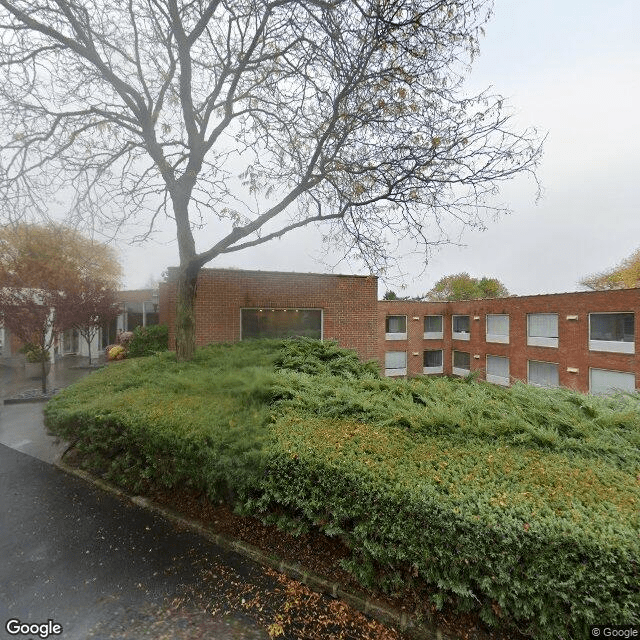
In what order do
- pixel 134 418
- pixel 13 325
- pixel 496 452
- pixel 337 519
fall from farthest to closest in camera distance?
pixel 13 325 < pixel 134 418 < pixel 496 452 < pixel 337 519

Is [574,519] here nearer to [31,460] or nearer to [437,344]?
[31,460]

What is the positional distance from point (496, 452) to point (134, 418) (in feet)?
12.9

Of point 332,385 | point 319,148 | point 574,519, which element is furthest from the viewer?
point 319,148

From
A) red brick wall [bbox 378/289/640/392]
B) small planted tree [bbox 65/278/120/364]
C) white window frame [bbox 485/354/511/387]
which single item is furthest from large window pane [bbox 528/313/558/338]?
small planted tree [bbox 65/278/120/364]

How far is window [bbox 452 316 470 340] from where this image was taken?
27.8 m

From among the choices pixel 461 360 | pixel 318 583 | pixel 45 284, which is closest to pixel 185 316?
pixel 318 583

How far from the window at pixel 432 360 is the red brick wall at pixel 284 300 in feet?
59.4

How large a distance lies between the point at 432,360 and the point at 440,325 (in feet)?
10.3

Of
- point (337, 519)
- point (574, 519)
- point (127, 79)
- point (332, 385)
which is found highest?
point (127, 79)

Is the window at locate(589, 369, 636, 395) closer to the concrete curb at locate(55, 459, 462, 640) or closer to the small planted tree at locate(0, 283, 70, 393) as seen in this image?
the concrete curb at locate(55, 459, 462, 640)

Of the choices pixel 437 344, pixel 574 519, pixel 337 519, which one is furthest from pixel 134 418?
pixel 437 344

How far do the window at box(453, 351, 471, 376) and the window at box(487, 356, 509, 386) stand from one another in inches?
89.4

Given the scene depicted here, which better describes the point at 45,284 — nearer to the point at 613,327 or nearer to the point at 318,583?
the point at 318,583

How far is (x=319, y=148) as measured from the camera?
20.3 feet
